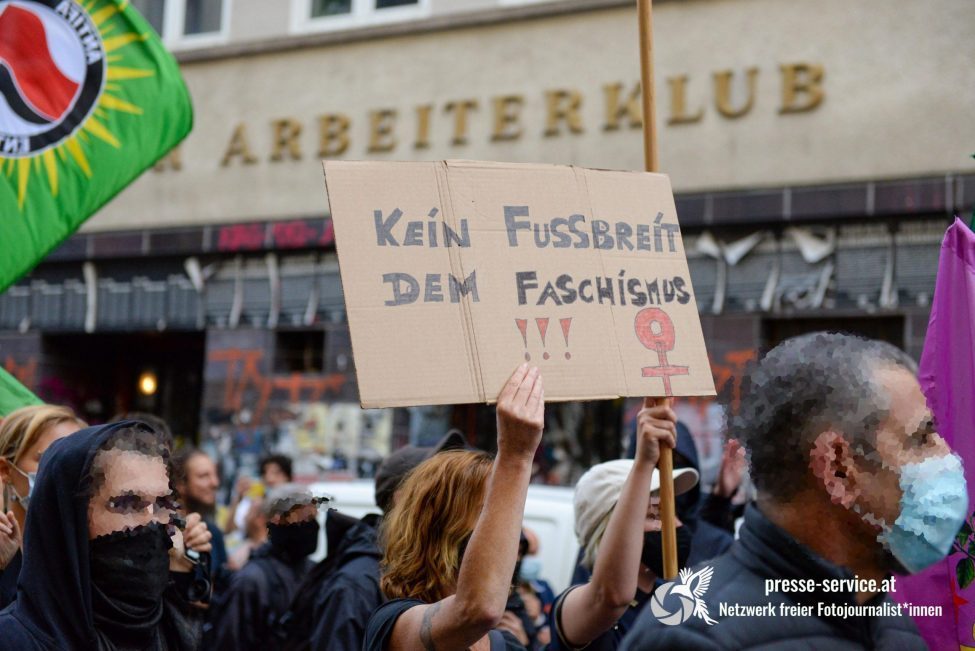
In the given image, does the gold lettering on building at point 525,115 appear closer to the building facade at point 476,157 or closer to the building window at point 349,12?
the building facade at point 476,157

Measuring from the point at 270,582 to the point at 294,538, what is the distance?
0.72 ft

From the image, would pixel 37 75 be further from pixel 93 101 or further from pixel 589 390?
pixel 589 390

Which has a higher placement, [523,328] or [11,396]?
[523,328]

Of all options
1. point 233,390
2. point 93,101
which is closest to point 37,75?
point 93,101

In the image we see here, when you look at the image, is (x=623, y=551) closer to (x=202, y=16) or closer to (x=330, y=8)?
(x=330, y=8)

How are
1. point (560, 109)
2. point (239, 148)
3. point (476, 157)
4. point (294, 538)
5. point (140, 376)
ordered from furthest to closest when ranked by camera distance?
point (140, 376) < point (239, 148) < point (476, 157) < point (560, 109) < point (294, 538)

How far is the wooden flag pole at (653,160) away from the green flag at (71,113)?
10.9 ft

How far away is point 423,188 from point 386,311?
0.35 m

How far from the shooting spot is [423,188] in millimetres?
2783

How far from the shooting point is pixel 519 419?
2.50m

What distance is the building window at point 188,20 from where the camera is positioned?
13.1 metres

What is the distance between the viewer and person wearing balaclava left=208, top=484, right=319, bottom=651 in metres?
4.50

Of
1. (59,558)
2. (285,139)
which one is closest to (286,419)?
(285,139)

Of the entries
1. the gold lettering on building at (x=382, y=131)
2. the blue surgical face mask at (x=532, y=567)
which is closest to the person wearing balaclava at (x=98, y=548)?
the blue surgical face mask at (x=532, y=567)
